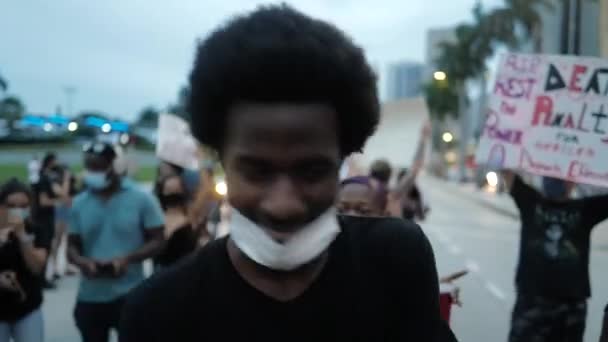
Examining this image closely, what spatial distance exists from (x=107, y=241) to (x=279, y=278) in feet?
10.8

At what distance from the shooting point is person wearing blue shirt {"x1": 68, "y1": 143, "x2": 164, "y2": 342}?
15.0 feet

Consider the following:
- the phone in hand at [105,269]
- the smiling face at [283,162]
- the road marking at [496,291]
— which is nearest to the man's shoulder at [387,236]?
the smiling face at [283,162]

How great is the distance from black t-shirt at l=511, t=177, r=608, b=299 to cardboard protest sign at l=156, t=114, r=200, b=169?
9.87 feet

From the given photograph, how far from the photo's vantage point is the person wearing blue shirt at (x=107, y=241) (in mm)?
4574

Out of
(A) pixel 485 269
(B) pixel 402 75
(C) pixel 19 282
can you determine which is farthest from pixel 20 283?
(B) pixel 402 75

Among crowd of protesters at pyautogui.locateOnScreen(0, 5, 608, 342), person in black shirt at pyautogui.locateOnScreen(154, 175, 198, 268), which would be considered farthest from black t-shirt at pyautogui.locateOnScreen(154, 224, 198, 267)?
crowd of protesters at pyautogui.locateOnScreen(0, 5, 608, 342)

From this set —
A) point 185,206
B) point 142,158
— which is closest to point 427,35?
point 142,158

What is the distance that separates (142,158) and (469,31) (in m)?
32.4

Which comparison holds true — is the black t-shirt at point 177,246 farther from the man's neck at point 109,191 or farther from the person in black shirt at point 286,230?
the person in black shirt at point 286,230

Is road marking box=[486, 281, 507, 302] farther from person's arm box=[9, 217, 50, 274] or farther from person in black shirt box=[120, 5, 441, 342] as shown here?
person in black shirt box=[120, 5, 441, 342]

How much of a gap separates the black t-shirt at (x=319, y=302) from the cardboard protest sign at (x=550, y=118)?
10.5 ft

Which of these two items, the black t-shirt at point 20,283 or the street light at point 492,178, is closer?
the black t-shirt at point 20,283

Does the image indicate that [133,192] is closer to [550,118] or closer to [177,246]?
[177,246]

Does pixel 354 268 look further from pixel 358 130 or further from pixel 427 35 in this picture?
pixel 427 35
